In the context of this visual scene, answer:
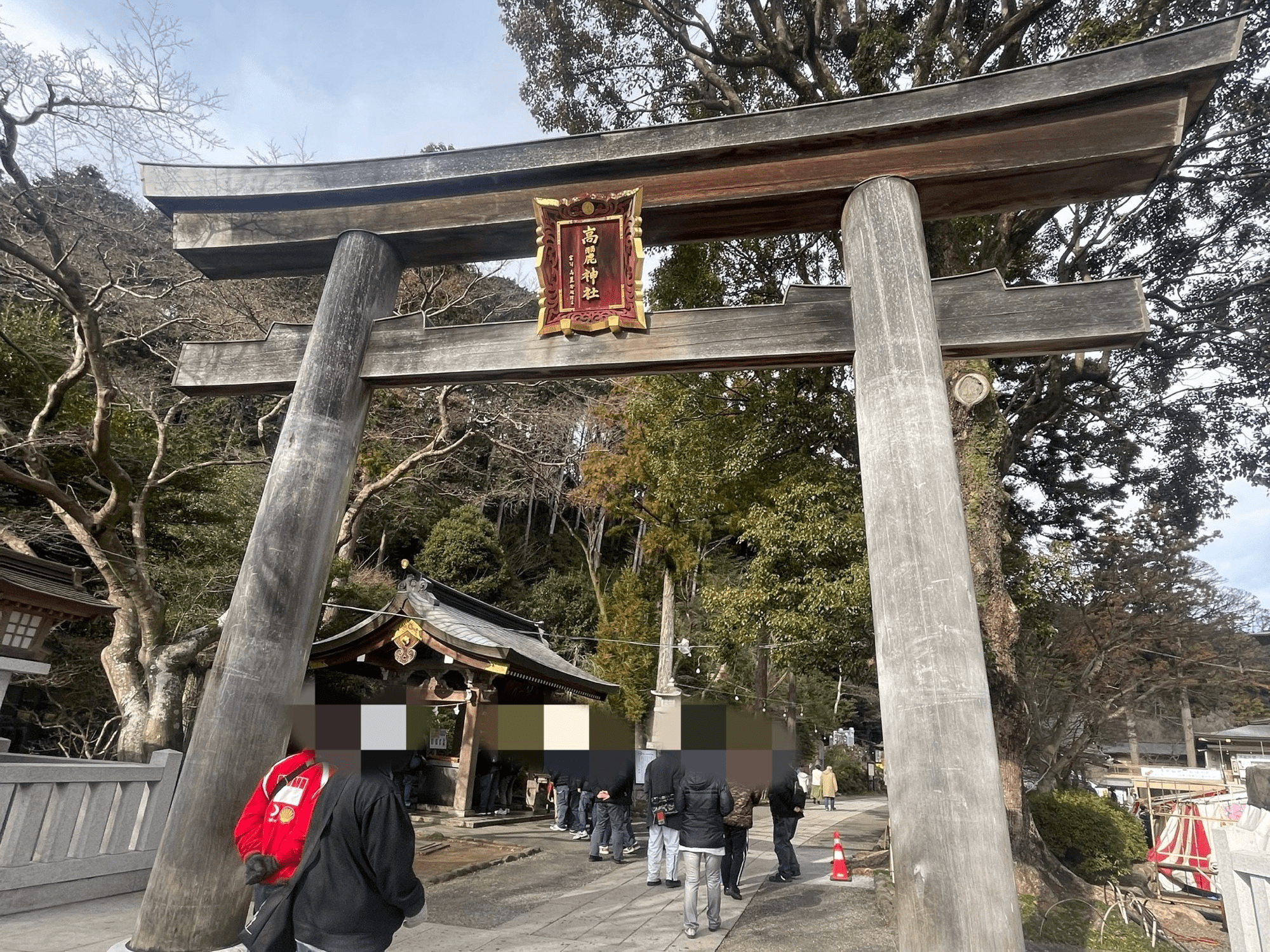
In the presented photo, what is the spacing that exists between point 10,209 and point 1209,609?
24.8m

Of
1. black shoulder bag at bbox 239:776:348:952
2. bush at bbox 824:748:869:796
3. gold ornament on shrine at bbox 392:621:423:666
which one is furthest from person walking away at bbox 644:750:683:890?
bush at bbox 824:748:869:796

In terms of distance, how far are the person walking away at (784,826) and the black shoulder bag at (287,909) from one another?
6622 mm

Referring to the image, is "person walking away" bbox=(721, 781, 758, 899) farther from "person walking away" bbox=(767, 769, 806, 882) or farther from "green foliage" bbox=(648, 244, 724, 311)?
"green foliage" bbox=(648, 244, 724, 311)

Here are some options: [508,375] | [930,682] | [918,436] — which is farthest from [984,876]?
[508,375]

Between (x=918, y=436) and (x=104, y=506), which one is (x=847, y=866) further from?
(x=104, y=506)

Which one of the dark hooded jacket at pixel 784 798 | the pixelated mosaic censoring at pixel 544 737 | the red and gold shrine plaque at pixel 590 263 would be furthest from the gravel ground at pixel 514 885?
the red and gold shrine plaque at pixel 590 263

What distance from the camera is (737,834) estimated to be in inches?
285

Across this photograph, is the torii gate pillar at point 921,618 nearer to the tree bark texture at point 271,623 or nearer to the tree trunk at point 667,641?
the tree bark texture at point 271,623

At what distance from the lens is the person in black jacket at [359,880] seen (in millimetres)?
2584

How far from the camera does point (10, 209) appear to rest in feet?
29.8

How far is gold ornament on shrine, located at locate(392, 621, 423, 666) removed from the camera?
40.2 ft

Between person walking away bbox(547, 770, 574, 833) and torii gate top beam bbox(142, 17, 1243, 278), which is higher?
torii gate top beam bbox(142, 17, 1243, 278)

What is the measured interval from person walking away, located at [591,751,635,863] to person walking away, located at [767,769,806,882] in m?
1.95

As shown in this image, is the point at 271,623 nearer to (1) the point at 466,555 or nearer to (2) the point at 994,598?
(2) the point at 994,598
